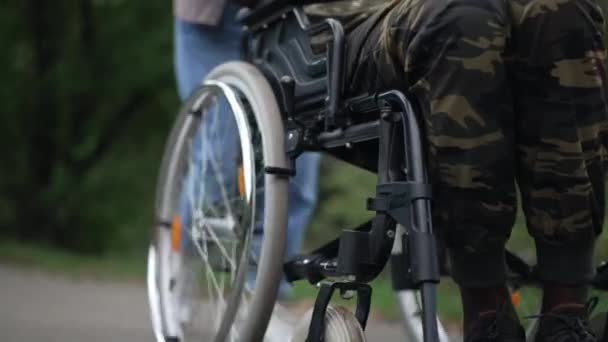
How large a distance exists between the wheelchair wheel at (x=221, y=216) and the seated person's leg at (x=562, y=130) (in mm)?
573

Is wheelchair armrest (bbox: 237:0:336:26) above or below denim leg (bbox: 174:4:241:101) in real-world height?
above

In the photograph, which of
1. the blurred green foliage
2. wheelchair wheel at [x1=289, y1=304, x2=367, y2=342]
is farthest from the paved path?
the blurred green foliage

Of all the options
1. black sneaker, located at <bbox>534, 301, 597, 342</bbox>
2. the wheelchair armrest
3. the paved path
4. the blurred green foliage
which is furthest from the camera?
the blurred green foliage

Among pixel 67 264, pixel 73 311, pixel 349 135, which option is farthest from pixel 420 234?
pixel 67 264

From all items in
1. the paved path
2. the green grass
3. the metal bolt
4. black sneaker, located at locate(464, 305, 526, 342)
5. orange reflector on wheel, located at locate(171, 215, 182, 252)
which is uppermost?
black sneaker, located at locate(464, 305, 526, 342)

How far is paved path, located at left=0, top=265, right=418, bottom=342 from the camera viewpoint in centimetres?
410

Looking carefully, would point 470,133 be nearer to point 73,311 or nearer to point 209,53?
point 209,53

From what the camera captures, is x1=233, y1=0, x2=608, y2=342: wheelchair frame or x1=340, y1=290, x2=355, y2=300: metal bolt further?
x1=340, y1=290, x2=355, y2=300: metal bolt

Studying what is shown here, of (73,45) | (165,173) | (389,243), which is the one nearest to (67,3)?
(73,45)

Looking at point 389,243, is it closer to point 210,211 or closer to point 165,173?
point 210,211

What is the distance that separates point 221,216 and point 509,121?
107 centimetres

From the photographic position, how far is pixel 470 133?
175cm

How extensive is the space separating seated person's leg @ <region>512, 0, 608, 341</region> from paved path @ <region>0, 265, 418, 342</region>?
1751 millimetres

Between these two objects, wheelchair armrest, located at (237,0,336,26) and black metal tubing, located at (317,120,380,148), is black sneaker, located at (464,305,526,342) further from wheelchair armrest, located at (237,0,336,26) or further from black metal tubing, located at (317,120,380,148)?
wheelchair armrest, located at (237,0,336,26)
